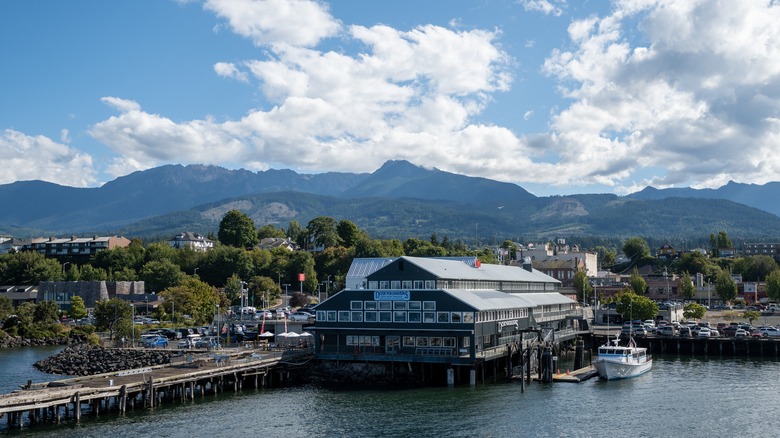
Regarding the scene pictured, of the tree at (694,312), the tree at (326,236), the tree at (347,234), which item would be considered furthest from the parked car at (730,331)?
the tree at (326,236)

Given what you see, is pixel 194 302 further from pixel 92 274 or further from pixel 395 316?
pixel 395 316

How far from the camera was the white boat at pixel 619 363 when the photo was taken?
71.6 metres

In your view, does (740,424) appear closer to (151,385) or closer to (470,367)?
(470,367)

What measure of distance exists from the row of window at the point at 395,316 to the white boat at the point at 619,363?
14528 mm

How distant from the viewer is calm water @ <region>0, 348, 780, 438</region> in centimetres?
5047

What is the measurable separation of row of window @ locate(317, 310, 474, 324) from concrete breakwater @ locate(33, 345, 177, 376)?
1889cm

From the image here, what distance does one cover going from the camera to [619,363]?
71.8 m

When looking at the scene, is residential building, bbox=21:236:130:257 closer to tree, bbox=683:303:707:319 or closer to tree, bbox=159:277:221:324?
tree, bbox=159:277:221:324

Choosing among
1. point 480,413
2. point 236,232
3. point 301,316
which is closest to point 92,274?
point 236,232

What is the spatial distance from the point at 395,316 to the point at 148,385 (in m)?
22.8

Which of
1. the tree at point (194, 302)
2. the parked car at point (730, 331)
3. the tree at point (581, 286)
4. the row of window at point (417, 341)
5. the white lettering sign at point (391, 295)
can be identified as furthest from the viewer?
the tree at point (581, 286)

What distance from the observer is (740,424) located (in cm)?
5275

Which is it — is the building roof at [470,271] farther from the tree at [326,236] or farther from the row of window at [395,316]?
the tree at [326,236]

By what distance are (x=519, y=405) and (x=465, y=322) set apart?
10.6m
